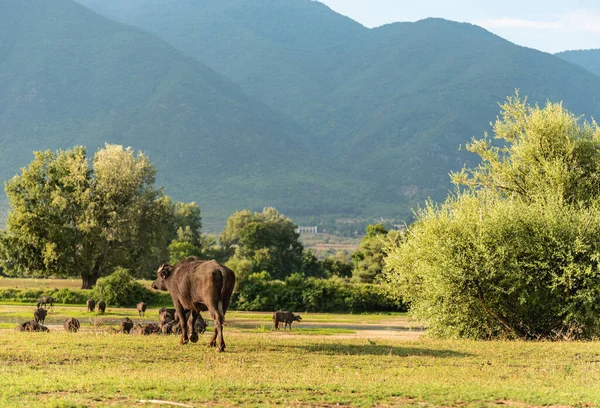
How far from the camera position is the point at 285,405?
14.3 m

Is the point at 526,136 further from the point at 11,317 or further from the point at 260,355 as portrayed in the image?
the point at 11,317

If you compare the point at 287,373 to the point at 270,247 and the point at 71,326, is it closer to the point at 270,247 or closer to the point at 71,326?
the point at 71,326

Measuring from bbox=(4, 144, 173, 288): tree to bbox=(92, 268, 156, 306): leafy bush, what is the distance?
29.4ft

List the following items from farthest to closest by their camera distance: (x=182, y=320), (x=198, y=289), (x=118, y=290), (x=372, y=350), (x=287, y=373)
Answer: (x=118, y=290) → (x=182, y=320) → (x=372, y=350) → (x=198, y=289) → (x=287, y=373)

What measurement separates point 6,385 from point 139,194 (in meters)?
58.0

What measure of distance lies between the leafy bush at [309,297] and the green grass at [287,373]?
40.8m

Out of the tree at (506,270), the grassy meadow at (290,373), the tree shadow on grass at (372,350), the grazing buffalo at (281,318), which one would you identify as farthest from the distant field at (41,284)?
the grassy meadow at (290,373)

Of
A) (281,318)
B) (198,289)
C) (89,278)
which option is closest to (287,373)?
(198,289)

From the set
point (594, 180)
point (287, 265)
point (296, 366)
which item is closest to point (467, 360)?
point (296, 366)

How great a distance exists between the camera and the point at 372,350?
23.6 m

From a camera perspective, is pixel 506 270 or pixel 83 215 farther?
pixel 83 215

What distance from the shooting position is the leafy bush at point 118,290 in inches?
2344

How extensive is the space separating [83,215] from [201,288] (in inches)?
1993

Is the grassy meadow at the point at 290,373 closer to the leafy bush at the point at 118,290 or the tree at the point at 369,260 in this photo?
the leafy bush at the point at 118,290
